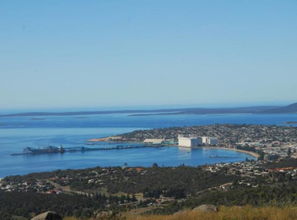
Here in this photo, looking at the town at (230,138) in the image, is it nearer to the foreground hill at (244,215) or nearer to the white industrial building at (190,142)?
the white industrial building at (190,142)

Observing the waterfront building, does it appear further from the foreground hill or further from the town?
the foreground hill

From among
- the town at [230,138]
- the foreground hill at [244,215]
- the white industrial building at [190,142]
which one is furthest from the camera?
the white industrial building at [190,142]

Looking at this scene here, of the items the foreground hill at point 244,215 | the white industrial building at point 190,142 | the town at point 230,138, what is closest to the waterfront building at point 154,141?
the town at point 230,138

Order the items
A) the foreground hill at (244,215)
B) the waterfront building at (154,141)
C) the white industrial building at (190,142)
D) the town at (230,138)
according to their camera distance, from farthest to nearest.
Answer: the waterfront building at (154,141) → the white industrial building at (190,142) → the town at (230,138) → the foreground hill at (244,215)

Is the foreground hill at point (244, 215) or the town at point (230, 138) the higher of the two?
the foreground hill at point (244, 215)

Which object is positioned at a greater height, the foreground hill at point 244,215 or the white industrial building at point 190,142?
the foreground hill at point 244,215

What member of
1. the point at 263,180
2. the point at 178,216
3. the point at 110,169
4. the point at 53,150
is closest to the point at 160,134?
the point at 53,150

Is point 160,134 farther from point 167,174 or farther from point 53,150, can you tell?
point 167,174

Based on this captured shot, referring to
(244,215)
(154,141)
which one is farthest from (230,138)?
(244,215)

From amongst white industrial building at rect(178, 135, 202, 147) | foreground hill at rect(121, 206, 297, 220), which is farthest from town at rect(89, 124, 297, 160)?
foreground hill at rect(121, 206, 297, 220)

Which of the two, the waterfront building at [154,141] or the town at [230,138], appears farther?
the waterfront building at [154,141]

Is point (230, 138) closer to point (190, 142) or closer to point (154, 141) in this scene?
point (190, 142)
